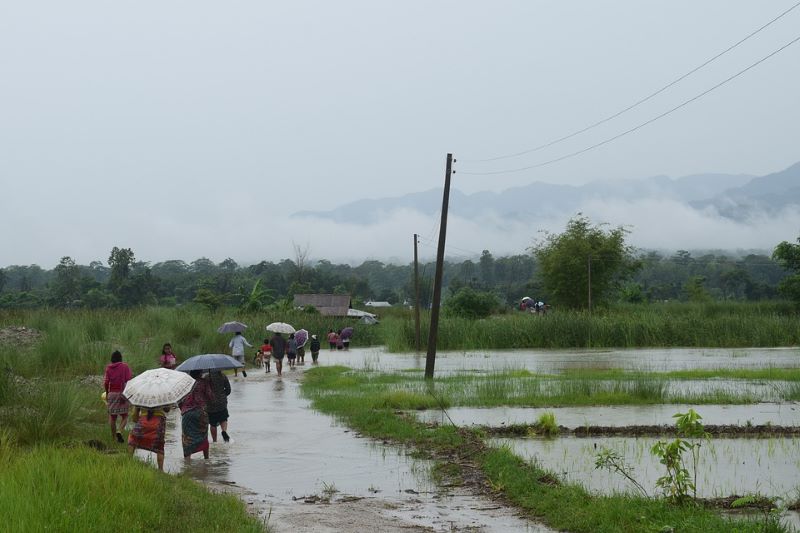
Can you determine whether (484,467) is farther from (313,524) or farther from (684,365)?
(684,365)

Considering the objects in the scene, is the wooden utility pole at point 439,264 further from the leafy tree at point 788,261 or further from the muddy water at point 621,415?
the leafy tree at point 788,261

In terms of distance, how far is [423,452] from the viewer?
14352 mm

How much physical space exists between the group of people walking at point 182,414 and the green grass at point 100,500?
2259 millimetres

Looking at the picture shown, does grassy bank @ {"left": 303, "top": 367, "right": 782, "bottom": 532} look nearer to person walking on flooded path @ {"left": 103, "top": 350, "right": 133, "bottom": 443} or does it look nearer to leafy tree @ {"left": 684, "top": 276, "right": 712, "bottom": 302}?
person walking on flooded path @ {"left": 103, "top": 350, "right": 133, "bottom": 443}

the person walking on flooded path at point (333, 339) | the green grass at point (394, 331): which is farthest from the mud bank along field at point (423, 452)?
the person walking on flooded path at point (333, 339)

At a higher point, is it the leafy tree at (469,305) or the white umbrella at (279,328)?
the leafy tree at (469,305)

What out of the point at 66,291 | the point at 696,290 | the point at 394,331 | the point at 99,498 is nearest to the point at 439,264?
the point at 99,498

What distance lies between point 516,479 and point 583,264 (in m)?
73.9

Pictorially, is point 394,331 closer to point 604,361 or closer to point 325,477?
point 604,361

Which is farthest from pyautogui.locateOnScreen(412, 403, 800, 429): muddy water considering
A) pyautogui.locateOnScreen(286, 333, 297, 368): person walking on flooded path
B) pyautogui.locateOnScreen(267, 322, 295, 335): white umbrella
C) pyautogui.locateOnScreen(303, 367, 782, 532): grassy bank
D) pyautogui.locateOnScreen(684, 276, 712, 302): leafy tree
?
pyautogui.locateOnScreen(684, 276, 712, 302): leafy tree

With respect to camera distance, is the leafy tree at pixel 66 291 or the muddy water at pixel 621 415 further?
the leafy tree at pixel 66 291

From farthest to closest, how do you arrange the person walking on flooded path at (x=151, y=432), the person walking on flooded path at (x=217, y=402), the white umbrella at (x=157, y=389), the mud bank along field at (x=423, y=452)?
the person walking on flooded path at (x=217, y=402)
the person walking on flooded path at (x=151, y=432)
the white umbrella at (x=157, y=389)
the mud bank along field at (x=423, y=452)

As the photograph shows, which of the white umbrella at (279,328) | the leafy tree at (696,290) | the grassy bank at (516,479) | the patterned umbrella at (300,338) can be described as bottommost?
the grassy bank at (516,479)

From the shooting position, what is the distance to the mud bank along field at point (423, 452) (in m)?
8.95
